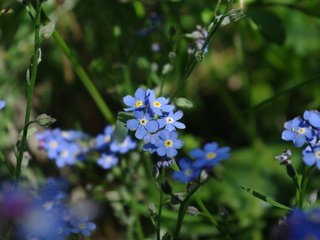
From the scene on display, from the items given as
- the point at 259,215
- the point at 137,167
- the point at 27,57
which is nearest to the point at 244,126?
the point at 259,215

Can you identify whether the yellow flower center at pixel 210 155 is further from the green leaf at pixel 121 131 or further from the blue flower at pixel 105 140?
the blue flower at pixel 105 140

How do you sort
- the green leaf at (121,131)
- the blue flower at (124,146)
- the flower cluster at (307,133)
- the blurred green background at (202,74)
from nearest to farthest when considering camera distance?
the flower cluster at (307,133)
the green leaf at (121,131)
the blue flower at (124,146)
the blurred green background at (202,74)

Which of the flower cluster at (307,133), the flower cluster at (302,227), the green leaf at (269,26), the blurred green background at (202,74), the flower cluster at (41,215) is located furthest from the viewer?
the blurred green background at (202,74)

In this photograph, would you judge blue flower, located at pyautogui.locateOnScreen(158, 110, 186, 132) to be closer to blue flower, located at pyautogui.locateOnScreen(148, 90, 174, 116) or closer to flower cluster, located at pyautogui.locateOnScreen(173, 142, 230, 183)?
blue flower, located at pyautogui.locateOnScreen(148, 90, 174, 116)

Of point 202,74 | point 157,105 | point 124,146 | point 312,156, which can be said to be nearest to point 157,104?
point 157,105

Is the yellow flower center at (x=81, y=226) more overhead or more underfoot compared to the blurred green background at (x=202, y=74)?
more overhead

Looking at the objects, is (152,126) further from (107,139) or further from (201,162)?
(107,139)

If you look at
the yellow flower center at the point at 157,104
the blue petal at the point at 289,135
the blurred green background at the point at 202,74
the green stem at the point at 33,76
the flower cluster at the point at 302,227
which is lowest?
the blurred green background at the point at 202,74

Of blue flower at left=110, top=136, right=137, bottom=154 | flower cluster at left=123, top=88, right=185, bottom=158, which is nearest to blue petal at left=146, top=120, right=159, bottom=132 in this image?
flower cluster at left=123, top=88, right=185, bottom=158

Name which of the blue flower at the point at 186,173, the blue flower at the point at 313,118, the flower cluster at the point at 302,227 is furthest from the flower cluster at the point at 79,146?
the flower cluster at the point at 302,227
